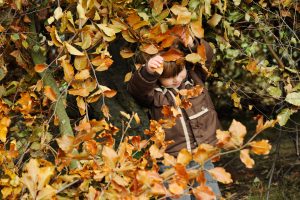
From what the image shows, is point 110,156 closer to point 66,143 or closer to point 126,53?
point 66,143

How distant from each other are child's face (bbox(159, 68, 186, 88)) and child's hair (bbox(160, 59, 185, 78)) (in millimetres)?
23

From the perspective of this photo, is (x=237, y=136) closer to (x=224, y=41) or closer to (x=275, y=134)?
(x=224, y=41)

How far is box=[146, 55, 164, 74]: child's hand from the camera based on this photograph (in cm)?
245

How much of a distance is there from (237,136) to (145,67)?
1107mm

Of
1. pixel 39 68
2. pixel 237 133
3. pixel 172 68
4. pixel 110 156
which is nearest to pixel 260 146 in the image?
pixel 237 133

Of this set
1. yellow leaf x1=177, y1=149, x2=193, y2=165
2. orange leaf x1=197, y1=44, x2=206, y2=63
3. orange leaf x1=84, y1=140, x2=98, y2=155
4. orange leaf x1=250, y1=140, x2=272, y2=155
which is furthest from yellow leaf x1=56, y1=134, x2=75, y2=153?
orange leaf x1=197, y1=44, x2=206, y2=63

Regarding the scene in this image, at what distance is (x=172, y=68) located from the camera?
9.14ft

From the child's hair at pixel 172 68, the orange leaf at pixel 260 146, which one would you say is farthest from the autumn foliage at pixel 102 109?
the child's hair at pixel 172 68

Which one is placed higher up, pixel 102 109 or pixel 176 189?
pixel 176 189

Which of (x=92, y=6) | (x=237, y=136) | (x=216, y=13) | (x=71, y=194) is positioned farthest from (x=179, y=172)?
(x=216, y=13)

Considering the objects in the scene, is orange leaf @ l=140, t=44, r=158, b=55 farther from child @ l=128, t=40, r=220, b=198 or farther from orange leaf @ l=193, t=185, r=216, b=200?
orange leaf @ l=193, t=185, r=216, b=200

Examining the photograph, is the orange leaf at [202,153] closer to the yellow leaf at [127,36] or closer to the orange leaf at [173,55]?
the orange leaf at [173,55]

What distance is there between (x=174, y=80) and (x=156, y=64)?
0.37 m

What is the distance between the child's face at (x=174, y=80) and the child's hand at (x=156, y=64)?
276 mm
